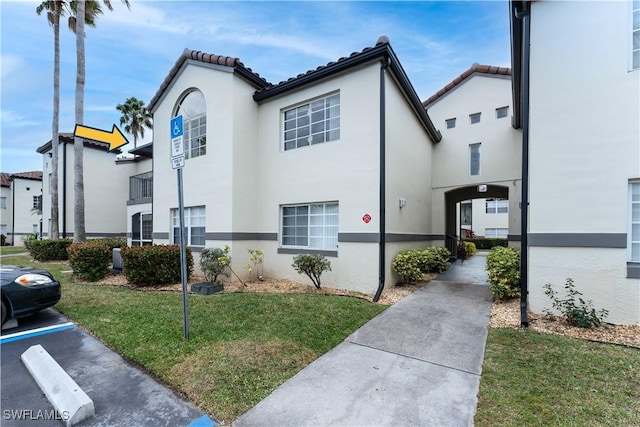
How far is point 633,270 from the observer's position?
5.22m

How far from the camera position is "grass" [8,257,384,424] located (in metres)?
3.45

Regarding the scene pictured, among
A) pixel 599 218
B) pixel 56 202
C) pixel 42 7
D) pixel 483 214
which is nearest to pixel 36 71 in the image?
pixel 42 7

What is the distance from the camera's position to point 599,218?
215 inches

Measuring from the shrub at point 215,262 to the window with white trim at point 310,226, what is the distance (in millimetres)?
1819

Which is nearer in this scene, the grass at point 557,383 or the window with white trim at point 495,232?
the grass at point 557,383

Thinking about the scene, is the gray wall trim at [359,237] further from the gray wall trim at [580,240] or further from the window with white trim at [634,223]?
the window with white trim at [634,223]

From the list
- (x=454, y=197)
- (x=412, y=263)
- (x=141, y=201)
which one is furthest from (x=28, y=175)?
(x=454, y=197)

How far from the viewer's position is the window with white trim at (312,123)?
8.61 meters

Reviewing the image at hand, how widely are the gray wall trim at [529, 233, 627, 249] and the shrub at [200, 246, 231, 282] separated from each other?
25.2ft

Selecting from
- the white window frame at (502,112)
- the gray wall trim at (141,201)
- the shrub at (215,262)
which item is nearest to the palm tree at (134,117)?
the gray wall trim at (141,201)

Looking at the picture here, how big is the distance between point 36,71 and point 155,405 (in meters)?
21.6

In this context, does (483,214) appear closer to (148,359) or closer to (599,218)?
(599,218)

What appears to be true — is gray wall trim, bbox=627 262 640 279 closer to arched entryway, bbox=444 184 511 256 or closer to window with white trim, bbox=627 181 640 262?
window with white trim, bbox=627 181 640 262

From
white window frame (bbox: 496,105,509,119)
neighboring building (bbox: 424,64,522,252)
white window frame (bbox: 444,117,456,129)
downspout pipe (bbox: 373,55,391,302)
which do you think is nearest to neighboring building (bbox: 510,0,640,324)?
downspout pipe (bbox: 373,55,391,302)
